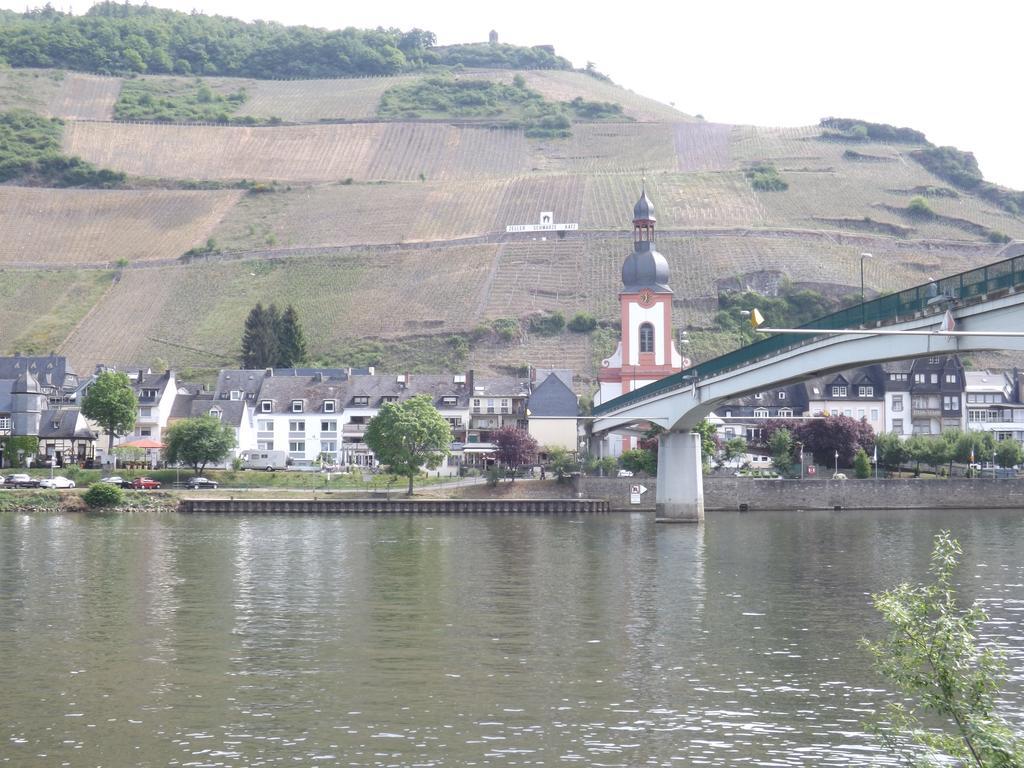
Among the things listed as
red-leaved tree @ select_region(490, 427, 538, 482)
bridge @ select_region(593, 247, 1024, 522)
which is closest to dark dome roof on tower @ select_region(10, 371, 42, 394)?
red-leaved tree @ select_region(490, 427, 538, 482)

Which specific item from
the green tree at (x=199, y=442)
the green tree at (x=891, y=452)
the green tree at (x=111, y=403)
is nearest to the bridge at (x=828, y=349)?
the green tree at (x=891, y=452)

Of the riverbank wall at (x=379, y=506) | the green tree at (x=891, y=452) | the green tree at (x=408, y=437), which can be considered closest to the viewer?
→ the riverbank wall at (x=379, y=506)

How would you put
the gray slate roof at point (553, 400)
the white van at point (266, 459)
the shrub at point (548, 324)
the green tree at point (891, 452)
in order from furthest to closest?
the shrub at point (548, 324) → the gray slate roof at point (553, 400) → the white van at point (266, 459) → the green tree at point (891, 452)

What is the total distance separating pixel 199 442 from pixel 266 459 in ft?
45.2

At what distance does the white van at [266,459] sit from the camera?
110 metres

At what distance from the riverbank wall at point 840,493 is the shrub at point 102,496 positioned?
28.9 meters

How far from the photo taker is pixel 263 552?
58656mm

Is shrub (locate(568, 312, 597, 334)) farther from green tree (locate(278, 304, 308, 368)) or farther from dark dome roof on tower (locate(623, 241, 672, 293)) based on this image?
green tree (locate(278, 304, 308, 368))

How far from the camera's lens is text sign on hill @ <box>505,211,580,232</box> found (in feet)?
559

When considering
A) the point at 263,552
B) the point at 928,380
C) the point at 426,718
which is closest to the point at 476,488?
the point at 263,552

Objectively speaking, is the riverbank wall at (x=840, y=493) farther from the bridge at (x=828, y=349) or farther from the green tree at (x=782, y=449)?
the green tree at (x=782, y=449)

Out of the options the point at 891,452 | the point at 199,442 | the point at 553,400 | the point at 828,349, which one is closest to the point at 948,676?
the point at 828,349

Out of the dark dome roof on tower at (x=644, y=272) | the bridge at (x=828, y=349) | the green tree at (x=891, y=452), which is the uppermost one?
the dark dome roof on tower at (x=644, y=272)

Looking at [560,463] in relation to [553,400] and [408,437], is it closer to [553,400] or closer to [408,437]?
[408,437]
